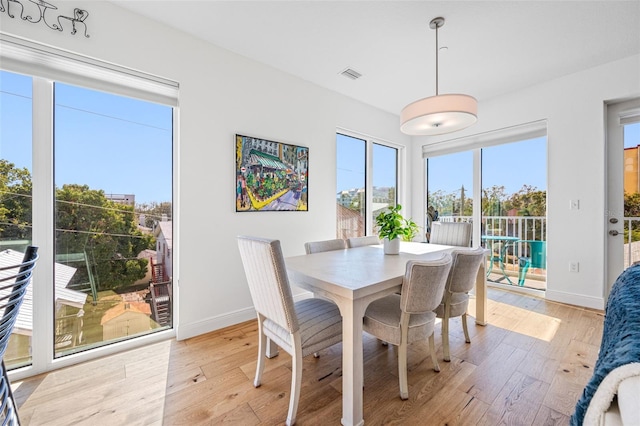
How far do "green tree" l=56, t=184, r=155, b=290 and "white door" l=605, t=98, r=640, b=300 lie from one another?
4.67 metres

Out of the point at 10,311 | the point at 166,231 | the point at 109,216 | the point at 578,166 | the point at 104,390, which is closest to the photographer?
the point at 10,311

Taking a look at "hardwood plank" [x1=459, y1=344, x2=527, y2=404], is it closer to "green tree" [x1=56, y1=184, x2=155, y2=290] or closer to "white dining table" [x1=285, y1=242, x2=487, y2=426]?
"white dining table" [x1=285, y1=242, x2=487, y2=426]

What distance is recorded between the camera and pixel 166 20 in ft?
7.16

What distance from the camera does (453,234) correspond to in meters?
2.98

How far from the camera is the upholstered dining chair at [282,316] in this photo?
1364 mm

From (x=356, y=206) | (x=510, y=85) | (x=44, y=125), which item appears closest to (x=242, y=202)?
(x=44, y=125)

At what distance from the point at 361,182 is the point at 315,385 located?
2813mm

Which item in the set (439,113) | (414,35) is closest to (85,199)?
(439,113)

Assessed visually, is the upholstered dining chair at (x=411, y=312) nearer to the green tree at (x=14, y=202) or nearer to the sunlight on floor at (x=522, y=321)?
the sunlight on floor at (x=522, y=321)

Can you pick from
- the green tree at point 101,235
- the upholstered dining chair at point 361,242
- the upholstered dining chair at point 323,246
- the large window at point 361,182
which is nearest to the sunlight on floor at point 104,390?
the green tree at point 101,235

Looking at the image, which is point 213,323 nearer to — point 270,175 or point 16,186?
point 270,175

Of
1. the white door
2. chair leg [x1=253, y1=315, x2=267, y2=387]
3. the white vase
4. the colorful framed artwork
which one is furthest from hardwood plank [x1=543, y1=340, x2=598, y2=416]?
the colorful framed artwork

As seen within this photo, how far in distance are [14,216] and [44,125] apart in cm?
63

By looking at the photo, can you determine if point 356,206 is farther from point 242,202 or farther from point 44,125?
point 44,125
